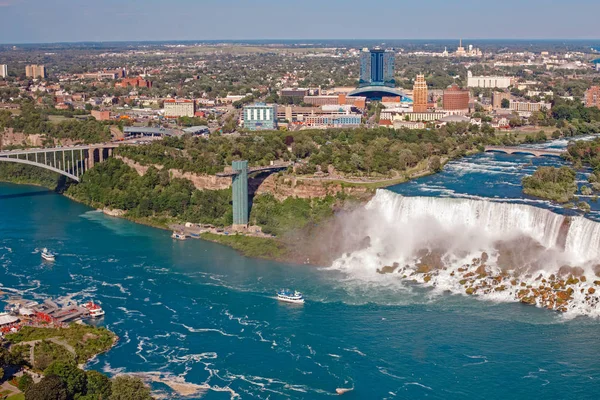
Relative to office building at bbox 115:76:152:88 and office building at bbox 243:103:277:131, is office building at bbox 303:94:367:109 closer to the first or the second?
office building at bbox 243:103:277:131

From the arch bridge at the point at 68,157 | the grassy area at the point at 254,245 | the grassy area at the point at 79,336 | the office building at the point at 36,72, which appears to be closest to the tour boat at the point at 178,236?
the grassy area at the point at 254,245

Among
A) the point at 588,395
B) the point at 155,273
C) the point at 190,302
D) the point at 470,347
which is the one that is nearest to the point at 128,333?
the point at 190,302

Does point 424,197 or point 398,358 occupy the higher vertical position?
point 424,197

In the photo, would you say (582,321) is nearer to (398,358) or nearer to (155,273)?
(398,358)

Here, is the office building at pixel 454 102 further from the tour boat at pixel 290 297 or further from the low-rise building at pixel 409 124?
the tour boat at pixel 290 297

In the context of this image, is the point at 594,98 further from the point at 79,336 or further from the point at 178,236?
the point at 79,336

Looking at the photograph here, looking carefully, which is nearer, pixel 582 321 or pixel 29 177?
pixel 582 321

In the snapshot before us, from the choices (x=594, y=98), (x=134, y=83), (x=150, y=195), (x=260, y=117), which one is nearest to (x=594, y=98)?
(x=594, y=98)
